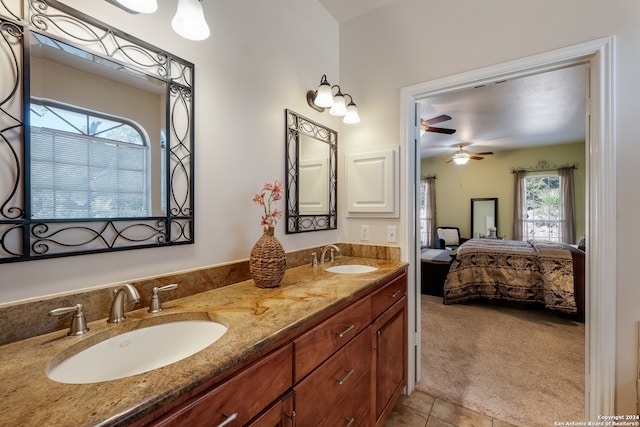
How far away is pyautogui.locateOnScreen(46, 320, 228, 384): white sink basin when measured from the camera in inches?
28.8

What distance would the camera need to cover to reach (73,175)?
35.1 inches

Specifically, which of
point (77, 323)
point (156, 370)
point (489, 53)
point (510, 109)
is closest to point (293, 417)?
point (156, 370)

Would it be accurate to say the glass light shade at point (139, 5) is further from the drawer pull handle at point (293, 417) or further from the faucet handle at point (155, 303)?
the drawer pull handle at point (293, 417)

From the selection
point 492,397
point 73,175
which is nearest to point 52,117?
point 73,175

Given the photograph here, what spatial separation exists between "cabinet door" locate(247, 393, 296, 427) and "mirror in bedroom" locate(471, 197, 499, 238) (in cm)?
631

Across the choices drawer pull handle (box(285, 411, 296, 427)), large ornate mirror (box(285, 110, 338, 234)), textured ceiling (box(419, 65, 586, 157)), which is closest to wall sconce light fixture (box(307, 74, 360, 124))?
large ornate mirror (box(285, 110, 338, 234))

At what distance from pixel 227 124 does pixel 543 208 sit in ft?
21.8

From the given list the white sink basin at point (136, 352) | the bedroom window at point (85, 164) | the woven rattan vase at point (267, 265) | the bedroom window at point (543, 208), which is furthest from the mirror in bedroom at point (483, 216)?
the bedroom window at point (85, 164)

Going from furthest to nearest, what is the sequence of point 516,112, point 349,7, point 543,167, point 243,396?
point 543,167, point 516,112, point 349,7, point 243,396

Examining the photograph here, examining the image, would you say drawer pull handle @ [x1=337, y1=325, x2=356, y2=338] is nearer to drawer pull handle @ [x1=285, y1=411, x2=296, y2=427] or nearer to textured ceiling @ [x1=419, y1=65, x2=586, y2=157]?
drawer pull handle @ [x1=285, y1=411, x2=296, y2=427]

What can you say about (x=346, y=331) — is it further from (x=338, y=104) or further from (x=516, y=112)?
(x=516, y=112)

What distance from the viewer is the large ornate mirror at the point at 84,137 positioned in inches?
31.6

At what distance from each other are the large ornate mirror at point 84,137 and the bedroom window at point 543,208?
6.79 meters

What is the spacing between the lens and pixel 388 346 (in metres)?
1.63
